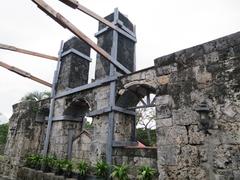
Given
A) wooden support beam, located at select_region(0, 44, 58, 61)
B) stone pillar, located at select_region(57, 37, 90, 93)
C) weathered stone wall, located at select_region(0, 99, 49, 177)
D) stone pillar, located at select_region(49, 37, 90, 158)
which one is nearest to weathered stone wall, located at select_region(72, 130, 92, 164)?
stone pillar, located at select_region(49, 37, 90, 158)

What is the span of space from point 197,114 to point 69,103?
6.40 m

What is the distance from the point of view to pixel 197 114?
356 cm

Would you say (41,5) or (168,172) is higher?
(41,5)

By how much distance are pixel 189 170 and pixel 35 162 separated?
7.16 metres

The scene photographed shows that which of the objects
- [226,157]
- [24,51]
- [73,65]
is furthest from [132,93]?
[24,51]

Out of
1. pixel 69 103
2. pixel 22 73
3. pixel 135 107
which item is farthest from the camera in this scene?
pixel 22 73

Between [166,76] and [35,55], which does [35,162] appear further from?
[166,76]

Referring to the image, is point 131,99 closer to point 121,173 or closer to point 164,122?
point 121,173

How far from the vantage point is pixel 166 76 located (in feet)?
13.6

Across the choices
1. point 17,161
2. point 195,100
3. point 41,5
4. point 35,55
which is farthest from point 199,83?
point 17,161

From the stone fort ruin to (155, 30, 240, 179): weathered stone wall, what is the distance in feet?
0.05

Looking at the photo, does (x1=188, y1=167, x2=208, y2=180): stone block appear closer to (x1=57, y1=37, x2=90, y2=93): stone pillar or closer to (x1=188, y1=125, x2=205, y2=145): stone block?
(x1=188, y1=125, x2=205, y2=145): stone block

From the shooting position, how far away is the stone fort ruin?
3330 millimetres

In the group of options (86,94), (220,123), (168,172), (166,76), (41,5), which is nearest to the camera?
(220,123)
